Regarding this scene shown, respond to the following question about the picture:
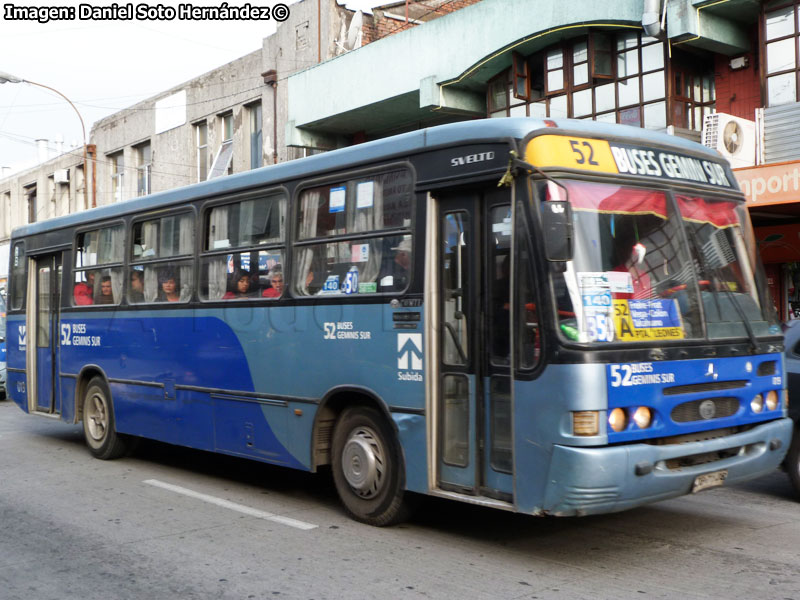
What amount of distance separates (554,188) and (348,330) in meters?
2.23

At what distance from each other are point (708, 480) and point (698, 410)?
1.50ft

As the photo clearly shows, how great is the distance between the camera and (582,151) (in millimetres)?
5949

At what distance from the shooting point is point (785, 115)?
46.1ft

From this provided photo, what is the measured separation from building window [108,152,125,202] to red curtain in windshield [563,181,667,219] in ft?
92.9

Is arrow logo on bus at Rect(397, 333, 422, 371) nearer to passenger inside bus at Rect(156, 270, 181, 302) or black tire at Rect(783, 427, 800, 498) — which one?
passenger inside bus at Rect(156, 270, 181, 302)

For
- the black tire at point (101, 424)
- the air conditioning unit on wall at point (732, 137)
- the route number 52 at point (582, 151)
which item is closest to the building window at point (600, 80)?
the air conditioning unit on wall at point (732, 137)

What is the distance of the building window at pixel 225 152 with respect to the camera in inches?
1014

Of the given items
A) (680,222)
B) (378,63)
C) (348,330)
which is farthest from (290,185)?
(378,63)

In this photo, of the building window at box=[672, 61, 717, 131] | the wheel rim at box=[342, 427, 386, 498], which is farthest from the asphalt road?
the building window at box=[672, 61, 717, 131]

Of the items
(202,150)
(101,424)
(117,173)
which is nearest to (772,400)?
(101,424)

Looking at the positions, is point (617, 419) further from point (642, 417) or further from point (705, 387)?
point (705, 387)

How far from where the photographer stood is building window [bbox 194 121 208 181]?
89.2 feet

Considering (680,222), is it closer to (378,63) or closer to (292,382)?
(292,382)

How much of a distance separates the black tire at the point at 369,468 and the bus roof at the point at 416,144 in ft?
6.62
